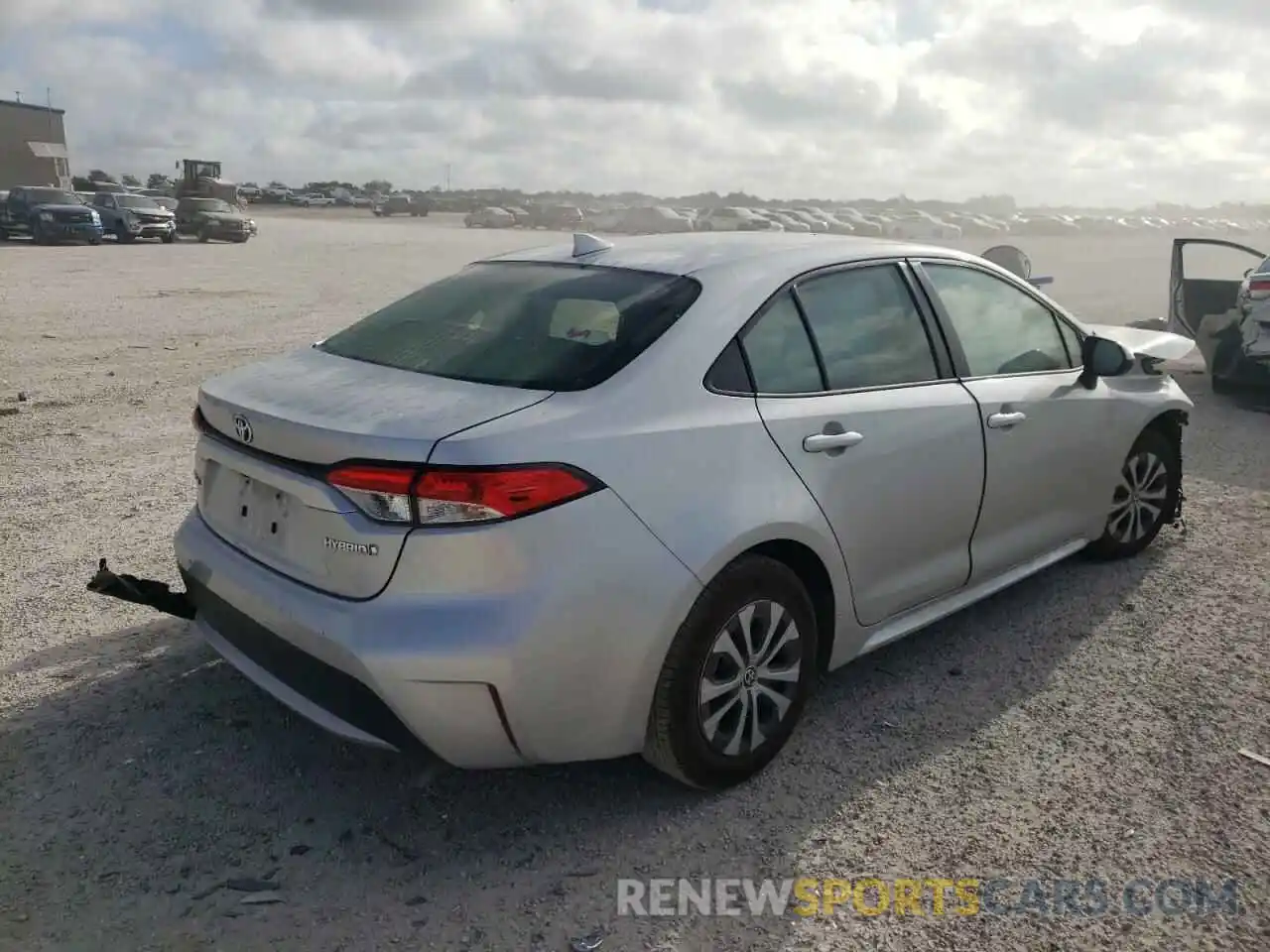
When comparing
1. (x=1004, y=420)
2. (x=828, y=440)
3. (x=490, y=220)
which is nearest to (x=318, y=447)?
(x=828, y=440)

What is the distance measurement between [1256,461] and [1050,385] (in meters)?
3.93

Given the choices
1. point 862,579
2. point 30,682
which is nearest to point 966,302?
point 862,579

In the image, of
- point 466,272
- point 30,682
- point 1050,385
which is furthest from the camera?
point 1050,385

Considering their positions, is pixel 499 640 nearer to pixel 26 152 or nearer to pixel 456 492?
pixel 456 492

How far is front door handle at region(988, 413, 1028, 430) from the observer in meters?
3.88

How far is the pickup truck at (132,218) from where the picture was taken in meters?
31.0

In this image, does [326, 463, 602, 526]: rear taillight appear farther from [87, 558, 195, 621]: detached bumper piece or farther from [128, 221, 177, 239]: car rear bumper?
[128, 221, 177, 239]: car rear bumper

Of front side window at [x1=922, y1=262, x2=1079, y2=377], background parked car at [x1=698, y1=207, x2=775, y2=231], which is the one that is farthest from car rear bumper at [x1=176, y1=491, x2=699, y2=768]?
background parked car at [x1=698, y1=207, x2=775, y2=231]

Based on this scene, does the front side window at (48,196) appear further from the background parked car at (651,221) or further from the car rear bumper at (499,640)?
the car rear bumper at (499,640)

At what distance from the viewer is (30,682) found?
3678 millimetres

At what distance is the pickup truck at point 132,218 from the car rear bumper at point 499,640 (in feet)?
107

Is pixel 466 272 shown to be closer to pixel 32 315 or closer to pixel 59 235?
pixel 32 315

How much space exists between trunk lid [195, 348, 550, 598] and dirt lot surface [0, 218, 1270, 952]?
0.77 m

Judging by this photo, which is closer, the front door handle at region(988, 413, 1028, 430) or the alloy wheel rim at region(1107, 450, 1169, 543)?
the front door handle at region(988, 413, 1028, 430)
